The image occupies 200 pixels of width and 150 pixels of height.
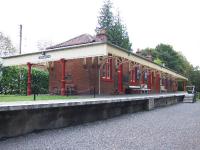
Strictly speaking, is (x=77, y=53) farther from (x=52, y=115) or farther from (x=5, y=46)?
(x=5, y=46)

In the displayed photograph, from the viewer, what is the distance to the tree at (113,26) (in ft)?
162

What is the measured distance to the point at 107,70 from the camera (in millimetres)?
20016

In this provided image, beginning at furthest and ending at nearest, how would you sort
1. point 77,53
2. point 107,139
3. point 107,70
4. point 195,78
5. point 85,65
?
point 195,78
point 107,70
point 85,65
point 77,53
point 107,139

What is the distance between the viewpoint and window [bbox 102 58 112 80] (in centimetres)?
1948

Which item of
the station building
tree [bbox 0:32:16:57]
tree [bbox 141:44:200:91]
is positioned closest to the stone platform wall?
the station building

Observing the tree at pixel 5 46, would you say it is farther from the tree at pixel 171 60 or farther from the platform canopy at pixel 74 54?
the tree at pixel 171 60

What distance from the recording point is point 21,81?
791 inches

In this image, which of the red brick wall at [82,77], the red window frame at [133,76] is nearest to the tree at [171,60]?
the red window frame at [133,76]

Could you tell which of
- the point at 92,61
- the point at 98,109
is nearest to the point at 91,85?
the point at 92,61

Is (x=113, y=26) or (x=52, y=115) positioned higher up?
(x=113, y=26)

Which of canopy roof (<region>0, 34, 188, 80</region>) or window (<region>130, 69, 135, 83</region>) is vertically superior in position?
Result: canopy roof (<region>0, 34, 188, 80</region>)

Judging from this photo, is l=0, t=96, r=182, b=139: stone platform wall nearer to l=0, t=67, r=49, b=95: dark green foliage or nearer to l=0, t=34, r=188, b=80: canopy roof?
l=0, t=34, r=188, b=80: canopy roof

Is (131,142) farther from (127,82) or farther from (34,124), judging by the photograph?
(127,82)

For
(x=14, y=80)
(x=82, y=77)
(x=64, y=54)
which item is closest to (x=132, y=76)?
(x=82, y=77)
